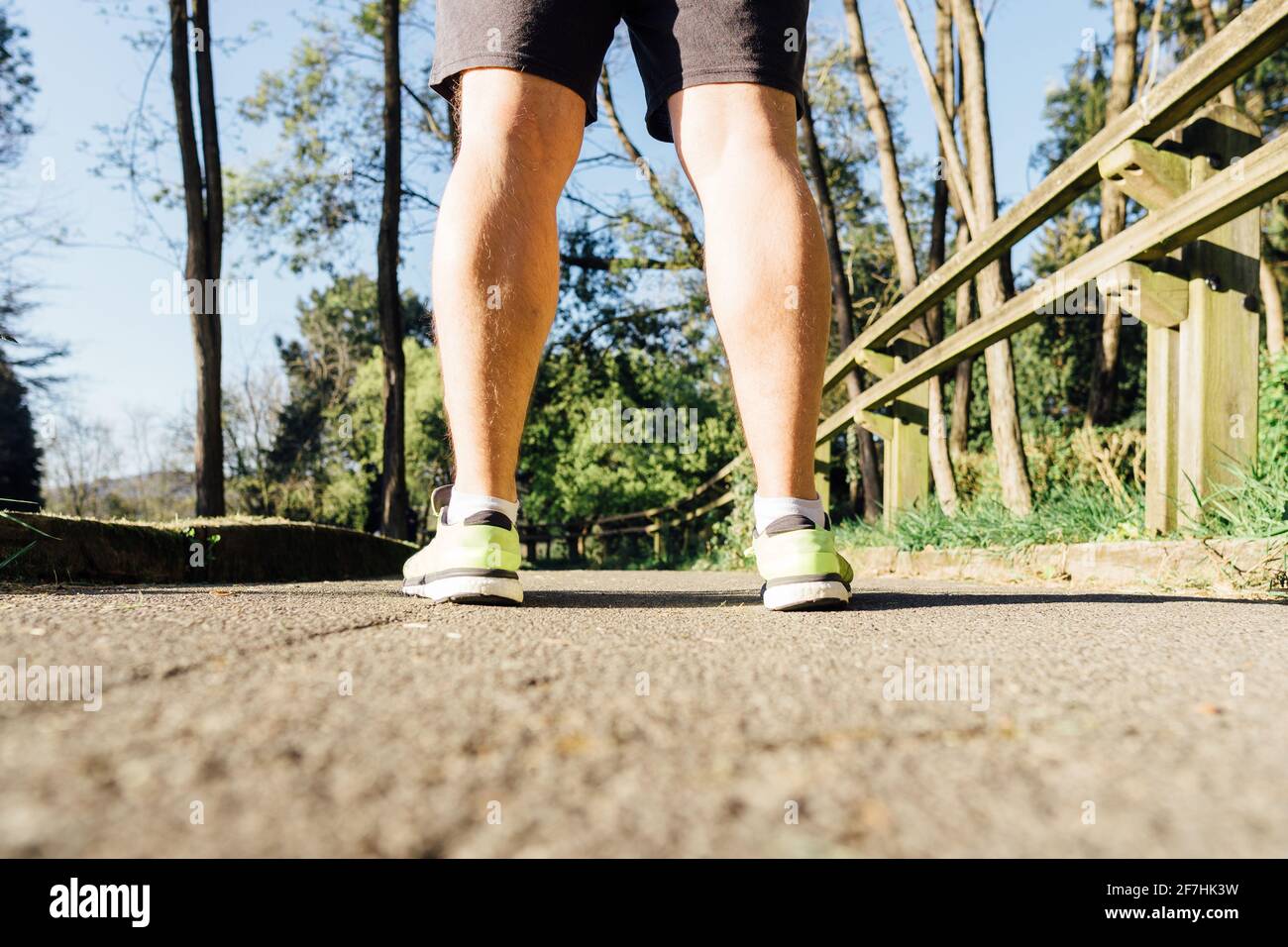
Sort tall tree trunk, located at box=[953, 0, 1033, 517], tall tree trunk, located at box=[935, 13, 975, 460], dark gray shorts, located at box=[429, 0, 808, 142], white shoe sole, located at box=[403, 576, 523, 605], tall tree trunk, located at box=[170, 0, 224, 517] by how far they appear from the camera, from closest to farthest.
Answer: white shoe sole, located at box=[403, 576, 523, 605] < dark gray shorts, located at box=[429, 0, 808, 142] < tall tree trunk, located at box=[953, 0, 1033, 517] < tall tree trunk, located at box=[170, 0, 224, 517] < tall tree trunk, located at box=[935, 13, 975, 460]

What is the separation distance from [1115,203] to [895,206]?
206 cm

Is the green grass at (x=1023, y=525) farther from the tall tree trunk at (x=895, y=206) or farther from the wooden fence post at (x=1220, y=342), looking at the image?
the tall tree trunk at (x=895, y=206)

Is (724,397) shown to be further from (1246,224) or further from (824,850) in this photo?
(824,850)

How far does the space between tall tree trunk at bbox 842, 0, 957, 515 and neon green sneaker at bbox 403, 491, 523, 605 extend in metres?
5.22

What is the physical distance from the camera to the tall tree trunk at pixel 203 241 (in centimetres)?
820

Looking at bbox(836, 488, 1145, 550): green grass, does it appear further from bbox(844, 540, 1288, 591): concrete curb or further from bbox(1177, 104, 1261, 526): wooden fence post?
bbox(1177, 104, 1261, 526): wooden fence post

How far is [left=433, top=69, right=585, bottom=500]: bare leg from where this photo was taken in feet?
5.58

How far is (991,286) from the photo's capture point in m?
5.69

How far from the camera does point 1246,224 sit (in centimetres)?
275

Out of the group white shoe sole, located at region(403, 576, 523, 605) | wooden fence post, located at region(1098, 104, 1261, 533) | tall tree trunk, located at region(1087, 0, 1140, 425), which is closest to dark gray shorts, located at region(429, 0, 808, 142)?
white shoe sole, located at region(403, 576, 523, 605)

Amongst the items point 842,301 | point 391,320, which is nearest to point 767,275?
point 391,320
